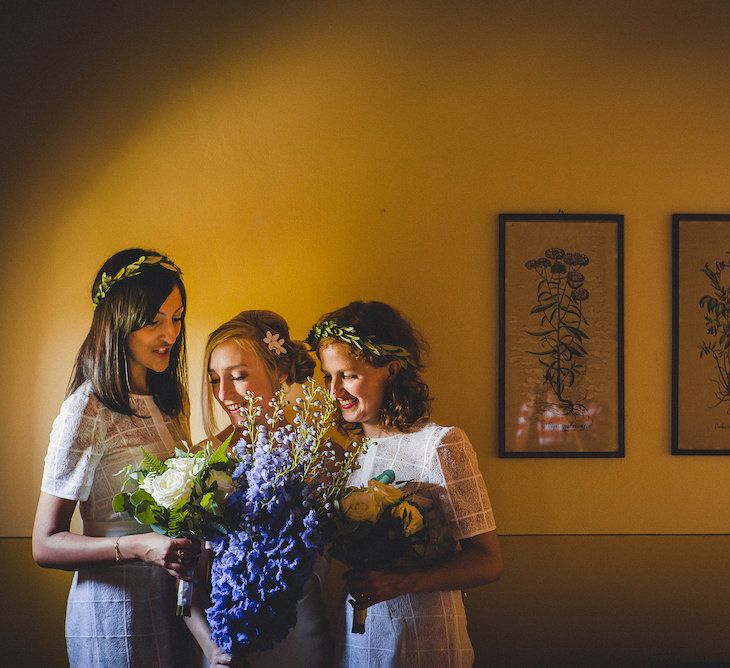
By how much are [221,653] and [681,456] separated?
1724 millimetres

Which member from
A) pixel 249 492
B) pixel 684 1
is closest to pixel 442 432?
pixel 249 492

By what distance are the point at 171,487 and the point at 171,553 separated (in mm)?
218

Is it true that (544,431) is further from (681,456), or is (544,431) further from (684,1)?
(684,1)

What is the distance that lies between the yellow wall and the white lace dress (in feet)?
1.82

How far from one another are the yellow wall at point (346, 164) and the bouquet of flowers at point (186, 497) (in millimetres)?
772

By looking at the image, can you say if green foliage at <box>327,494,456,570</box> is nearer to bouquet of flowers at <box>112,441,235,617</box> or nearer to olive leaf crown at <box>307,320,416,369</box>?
bouquet of flowers at <box>112,441,235,617</box>

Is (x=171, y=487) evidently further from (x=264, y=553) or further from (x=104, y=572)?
(x=104, y=572)

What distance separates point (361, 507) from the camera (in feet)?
5.10

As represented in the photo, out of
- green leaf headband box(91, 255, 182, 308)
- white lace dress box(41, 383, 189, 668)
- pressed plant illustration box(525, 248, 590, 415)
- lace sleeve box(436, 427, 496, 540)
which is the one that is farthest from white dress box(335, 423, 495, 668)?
green leaf headband box(91, 255, 182, 308)

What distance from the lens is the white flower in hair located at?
2.11 meters

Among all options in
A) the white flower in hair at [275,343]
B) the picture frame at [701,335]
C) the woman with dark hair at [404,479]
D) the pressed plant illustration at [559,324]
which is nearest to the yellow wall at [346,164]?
the picture frame at [701,335]

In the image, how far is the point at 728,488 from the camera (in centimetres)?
238

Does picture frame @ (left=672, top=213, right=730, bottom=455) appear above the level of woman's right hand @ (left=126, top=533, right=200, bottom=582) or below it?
above

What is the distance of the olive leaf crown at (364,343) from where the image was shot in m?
1.86
